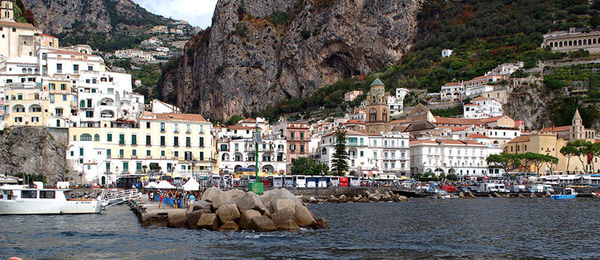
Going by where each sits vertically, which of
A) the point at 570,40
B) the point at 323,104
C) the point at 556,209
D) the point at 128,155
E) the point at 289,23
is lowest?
the point at 556,209

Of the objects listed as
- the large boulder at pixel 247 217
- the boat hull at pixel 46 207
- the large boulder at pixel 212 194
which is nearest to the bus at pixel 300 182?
the boat hull at pixel 46 207

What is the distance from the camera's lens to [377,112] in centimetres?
9981

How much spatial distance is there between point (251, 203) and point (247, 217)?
940 millimetres

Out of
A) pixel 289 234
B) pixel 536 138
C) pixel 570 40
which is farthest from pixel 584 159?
pixel 289 234

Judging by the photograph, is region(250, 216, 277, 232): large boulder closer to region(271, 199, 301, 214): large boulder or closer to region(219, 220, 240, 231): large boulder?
region(219, 220, 240, 231): large boulder

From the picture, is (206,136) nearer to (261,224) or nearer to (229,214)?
(229,214)

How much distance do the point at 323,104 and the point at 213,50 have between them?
109ft

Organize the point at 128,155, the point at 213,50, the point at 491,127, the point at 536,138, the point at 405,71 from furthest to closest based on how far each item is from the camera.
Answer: the point at 213,50, the point at 405,71, the point at 491,127, the point at 536,138, the point at 128,155

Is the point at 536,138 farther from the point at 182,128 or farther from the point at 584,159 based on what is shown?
the point at 182,128

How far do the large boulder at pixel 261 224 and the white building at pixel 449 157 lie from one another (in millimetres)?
58243

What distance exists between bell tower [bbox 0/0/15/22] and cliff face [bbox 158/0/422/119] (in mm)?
66571

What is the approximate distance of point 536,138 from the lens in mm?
91562

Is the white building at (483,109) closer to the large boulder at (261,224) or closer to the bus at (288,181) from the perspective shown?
the bus at (288,181)

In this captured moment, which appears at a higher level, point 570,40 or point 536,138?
point 570,40
